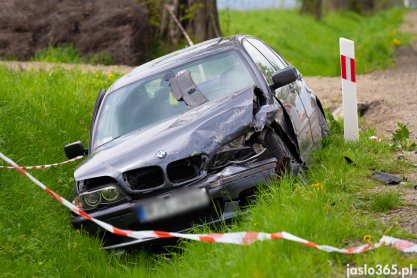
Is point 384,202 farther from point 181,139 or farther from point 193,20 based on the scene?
point 193,20

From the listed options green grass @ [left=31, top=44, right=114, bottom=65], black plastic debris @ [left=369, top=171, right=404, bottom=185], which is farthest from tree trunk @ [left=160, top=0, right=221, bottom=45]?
black plastic debris @ [left=369, top=171, right=404, bottom=185]

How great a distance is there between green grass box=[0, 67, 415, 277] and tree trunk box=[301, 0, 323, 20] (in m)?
28.2

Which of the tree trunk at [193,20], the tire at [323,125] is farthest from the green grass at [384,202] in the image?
the tree trunk at [193,20]

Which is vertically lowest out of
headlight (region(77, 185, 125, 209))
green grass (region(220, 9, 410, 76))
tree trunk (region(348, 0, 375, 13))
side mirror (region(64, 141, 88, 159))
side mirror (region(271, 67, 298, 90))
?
tree trunk (region(348, 0, 375, 13))

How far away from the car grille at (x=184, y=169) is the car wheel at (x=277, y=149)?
63 cm

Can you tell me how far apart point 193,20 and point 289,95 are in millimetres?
10092

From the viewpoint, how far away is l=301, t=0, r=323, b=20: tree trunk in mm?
38188

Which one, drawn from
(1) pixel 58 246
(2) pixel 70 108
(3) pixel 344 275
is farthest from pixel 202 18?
(3) pixel 344 275

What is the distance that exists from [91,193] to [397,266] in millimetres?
2761

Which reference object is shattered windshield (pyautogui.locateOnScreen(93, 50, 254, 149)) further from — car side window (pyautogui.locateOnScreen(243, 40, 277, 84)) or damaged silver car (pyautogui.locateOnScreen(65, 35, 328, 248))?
car side window (pyautogui.locateOnScreen(243, 40, 277, 84))

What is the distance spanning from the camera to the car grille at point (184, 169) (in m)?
6.65

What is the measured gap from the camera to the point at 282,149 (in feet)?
22.9

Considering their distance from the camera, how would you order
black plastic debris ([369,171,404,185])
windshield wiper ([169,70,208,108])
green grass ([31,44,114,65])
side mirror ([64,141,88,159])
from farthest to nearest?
green grass ([31,44,114,65])
side mirror ([64,141,88,159])
windshield wiper ([169,70,208,108])
black plastic debris ([369,171,404,185])

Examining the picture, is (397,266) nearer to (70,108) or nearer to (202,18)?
(70,108)
